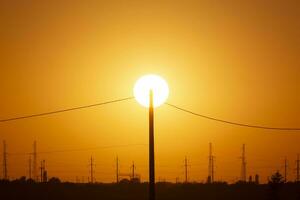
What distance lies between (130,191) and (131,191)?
0.47 feet

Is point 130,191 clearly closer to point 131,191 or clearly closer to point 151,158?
point 131,191

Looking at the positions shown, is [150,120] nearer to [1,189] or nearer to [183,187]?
[1,189]

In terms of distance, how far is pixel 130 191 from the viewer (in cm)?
9825

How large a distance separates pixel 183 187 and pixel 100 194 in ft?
61.1

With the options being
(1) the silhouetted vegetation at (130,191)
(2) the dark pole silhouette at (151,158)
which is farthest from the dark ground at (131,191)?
(2) the dark pole silhouette at (151,158)

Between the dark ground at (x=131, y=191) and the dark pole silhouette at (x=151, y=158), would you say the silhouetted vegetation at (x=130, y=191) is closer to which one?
the dark ground at (x=131, y=191)

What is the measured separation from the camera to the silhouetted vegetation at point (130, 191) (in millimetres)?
85812

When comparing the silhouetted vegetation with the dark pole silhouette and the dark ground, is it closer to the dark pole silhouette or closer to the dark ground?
the dark ground

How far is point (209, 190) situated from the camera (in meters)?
103

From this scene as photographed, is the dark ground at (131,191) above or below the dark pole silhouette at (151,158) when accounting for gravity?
below

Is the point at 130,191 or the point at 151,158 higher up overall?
the point at 151,158

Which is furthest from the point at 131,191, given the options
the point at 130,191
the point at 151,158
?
the point at 151,158

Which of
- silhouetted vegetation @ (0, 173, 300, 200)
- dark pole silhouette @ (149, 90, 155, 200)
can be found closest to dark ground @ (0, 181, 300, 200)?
silhouetted vegetation @ (0, 173, 300, 200)

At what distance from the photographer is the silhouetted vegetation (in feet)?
282
